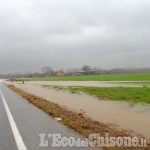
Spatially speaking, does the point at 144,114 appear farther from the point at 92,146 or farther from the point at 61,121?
the point at 92,146

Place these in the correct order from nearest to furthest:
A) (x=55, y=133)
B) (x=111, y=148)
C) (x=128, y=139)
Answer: (x=111, y=148), (x=128, y=139), (x=55, y=133)

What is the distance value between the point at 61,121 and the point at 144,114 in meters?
4.68

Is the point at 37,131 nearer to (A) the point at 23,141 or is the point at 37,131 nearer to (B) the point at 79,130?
(A) the point at 23,141

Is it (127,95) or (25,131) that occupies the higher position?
(25,131)

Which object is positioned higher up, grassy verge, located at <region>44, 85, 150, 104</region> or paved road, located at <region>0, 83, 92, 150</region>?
paved road, located at <region>0, 83, 92, 150</region>

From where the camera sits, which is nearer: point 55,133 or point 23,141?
point 23,141

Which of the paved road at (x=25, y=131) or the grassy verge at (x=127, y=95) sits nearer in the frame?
the paved road at (x=25, y=131)

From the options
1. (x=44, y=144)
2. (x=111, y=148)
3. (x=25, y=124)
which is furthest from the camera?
(x=25, y=124)

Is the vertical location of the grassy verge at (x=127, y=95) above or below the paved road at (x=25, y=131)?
below

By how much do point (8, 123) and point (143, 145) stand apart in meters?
5.12

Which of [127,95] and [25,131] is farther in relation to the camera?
[127,95]

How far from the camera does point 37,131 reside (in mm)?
5355

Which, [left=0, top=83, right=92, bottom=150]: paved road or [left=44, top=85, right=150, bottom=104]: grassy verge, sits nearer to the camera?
[left=0, top=83, right=92, bottom=150]: paved road

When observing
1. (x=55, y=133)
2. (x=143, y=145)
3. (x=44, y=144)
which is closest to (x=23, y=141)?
(x=44, y=144)
